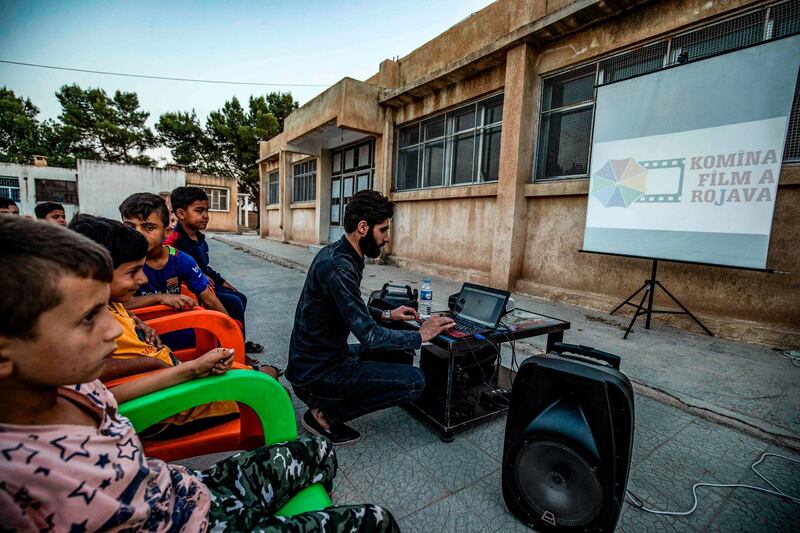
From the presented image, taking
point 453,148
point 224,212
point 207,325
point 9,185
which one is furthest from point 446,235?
point 9,185

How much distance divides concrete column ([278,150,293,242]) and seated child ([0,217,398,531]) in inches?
627

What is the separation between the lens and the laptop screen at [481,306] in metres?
2.45

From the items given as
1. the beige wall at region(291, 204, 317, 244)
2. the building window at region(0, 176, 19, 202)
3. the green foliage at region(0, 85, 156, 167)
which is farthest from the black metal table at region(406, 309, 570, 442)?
the green foliage at region(0, 85, 156, 167)

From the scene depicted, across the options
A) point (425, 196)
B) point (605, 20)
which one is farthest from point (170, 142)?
point (605, 20)

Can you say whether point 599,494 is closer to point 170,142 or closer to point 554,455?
point 554,455

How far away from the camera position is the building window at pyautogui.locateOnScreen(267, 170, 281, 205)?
19281 mm

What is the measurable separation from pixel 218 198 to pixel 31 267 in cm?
3152

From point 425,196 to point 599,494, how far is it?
306 inches

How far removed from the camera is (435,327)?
2148 mm

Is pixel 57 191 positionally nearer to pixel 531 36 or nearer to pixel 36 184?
pixel 36 184

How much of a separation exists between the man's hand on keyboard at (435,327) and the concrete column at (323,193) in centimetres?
1190

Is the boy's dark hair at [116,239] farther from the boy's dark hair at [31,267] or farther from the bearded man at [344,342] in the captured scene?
the boy's dark hair at [31,267]

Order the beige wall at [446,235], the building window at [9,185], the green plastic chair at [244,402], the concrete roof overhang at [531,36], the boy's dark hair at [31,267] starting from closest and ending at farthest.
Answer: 1. the boy's dark hair at [31,267]
2. the green plastic chair at [244,402]
3. the concrete roof overhang at [531,36]
4. the beige wall at [446,235]
5. the building window at [9,185]

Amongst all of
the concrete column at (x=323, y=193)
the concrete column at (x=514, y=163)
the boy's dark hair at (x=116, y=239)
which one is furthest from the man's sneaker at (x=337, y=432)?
the concrete column at (x=323, y=193)
